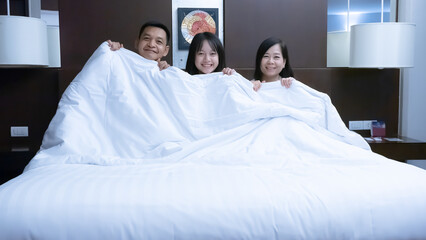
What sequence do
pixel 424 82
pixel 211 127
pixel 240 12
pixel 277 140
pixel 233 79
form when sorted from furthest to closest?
pixel 424 82 < pixel 240 12 < pixel 233 79 < pixel 211 127 < pixel 277 140

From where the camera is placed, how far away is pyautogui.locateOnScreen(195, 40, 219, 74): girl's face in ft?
8.68

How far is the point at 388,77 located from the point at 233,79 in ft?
6.10

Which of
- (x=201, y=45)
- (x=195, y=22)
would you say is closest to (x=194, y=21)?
(x=195, y=22)

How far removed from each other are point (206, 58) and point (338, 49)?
162 cm

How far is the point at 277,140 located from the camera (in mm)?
2012

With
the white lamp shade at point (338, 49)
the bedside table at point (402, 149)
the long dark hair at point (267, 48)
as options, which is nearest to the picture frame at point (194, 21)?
the long dark hair at point (267, 48)

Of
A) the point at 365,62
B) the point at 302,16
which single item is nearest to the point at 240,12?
the point at 302,16

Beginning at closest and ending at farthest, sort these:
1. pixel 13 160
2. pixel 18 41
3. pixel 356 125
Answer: pixel 18 41, pixel 13 160, pixel 356 125

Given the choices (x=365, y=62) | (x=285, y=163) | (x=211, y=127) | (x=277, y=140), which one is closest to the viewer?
(x=285, y=163)

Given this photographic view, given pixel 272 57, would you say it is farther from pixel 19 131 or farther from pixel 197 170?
pixel 19 131

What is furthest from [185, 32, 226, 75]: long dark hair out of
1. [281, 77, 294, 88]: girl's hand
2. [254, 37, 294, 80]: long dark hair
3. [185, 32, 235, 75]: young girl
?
[281, 77, 294, 88]: girl's hand

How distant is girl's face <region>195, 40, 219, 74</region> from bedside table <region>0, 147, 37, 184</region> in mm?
1428

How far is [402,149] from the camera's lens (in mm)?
3113

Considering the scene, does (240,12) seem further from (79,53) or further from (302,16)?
(79,53)
